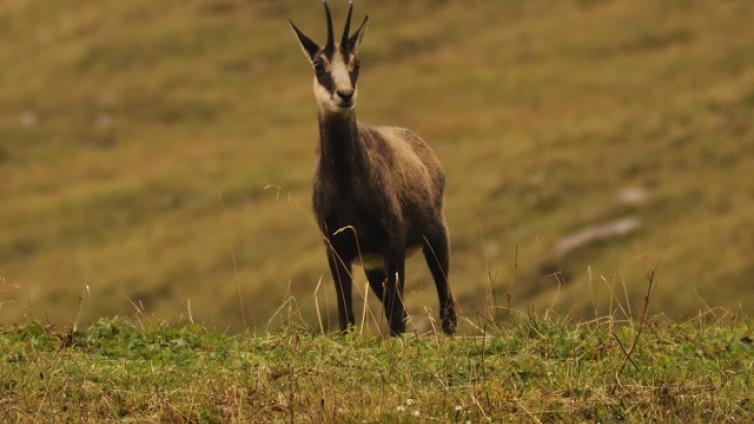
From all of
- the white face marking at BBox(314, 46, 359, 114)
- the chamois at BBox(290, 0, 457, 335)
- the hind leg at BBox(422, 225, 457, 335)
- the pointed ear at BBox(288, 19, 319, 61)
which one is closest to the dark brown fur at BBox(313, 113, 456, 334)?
the chamois at BBox(290, 0, 457, 335)

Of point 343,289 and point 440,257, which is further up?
point 343,289

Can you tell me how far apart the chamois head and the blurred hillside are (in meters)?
17.4

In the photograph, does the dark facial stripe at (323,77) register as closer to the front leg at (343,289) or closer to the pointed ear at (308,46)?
the pointed ear at (308,46)

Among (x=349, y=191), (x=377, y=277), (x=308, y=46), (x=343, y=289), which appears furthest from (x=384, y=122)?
(x=343, y=289)

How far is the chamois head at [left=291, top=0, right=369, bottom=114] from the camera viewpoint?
51.0ft

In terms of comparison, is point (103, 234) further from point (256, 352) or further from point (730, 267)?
point (256, 352)

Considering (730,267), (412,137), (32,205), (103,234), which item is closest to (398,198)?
(412,137)

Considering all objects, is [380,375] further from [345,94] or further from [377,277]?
[377,277]

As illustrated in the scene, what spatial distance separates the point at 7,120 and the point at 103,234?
23084 mm

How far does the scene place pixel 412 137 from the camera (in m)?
18.7

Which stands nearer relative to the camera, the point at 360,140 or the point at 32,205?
the point at 360,140

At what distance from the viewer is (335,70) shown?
1580cm

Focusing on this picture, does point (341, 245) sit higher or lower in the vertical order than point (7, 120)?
higher

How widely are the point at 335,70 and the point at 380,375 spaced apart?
5.71 meters
